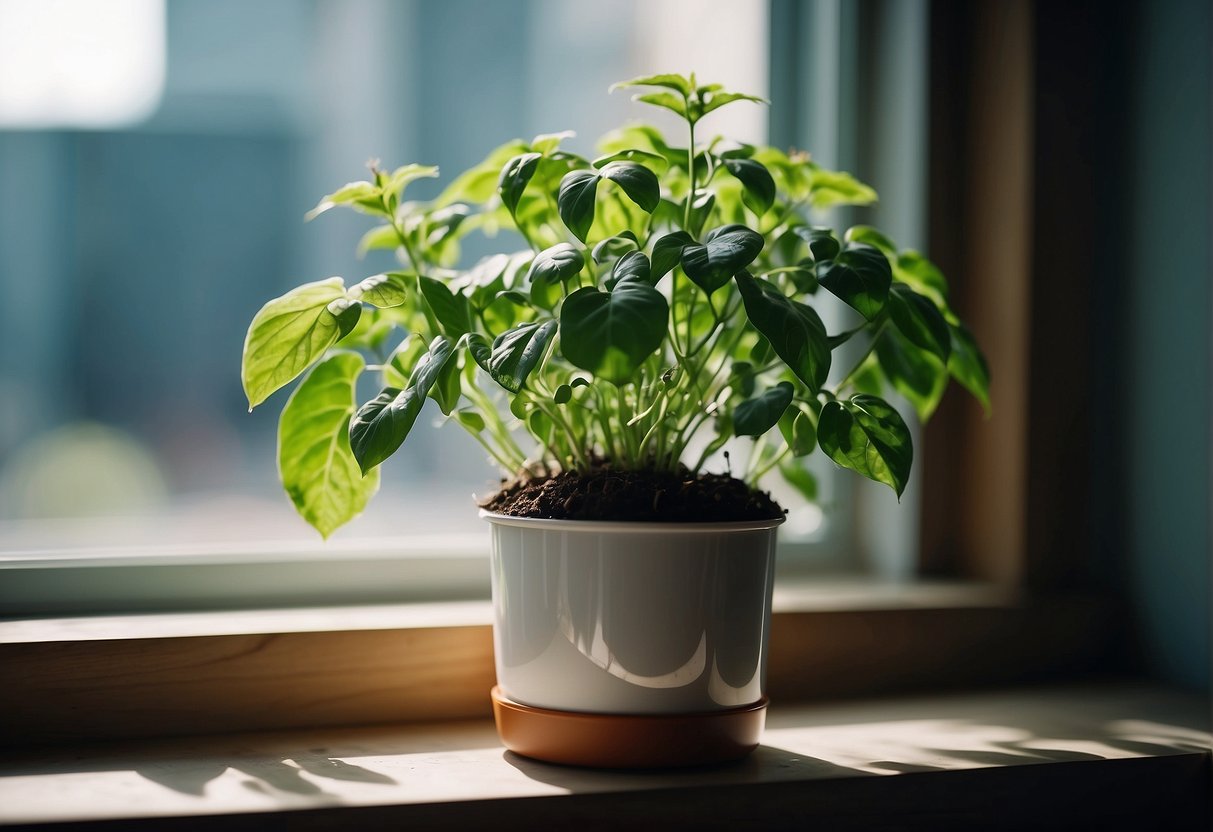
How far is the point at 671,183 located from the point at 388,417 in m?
0.35

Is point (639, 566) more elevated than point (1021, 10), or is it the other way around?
point (1021, 10)

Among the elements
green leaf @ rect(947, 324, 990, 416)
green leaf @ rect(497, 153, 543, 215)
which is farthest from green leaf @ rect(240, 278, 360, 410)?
green leaf @ rect(947, 324, 990, 416)

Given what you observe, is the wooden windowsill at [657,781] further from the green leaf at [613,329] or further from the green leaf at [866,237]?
the green leaf at [866,237]

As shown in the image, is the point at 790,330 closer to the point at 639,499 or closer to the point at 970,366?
the point at 639,499

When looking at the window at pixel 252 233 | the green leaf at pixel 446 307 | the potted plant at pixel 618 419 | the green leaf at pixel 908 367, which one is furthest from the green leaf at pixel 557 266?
the window at pixel 252 233

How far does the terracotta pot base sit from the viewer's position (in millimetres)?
770

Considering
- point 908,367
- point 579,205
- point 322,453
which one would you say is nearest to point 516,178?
point 579,205

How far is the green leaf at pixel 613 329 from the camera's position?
607mm

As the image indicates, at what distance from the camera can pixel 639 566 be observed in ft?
2.48

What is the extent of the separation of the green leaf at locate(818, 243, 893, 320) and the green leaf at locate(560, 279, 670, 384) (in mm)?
171

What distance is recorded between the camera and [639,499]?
0.77 m

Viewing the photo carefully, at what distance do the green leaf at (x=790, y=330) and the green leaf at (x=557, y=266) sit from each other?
11 centimetres

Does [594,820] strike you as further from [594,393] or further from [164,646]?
[164,646]

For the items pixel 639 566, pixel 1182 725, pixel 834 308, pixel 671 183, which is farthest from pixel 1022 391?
pixel 639 566
